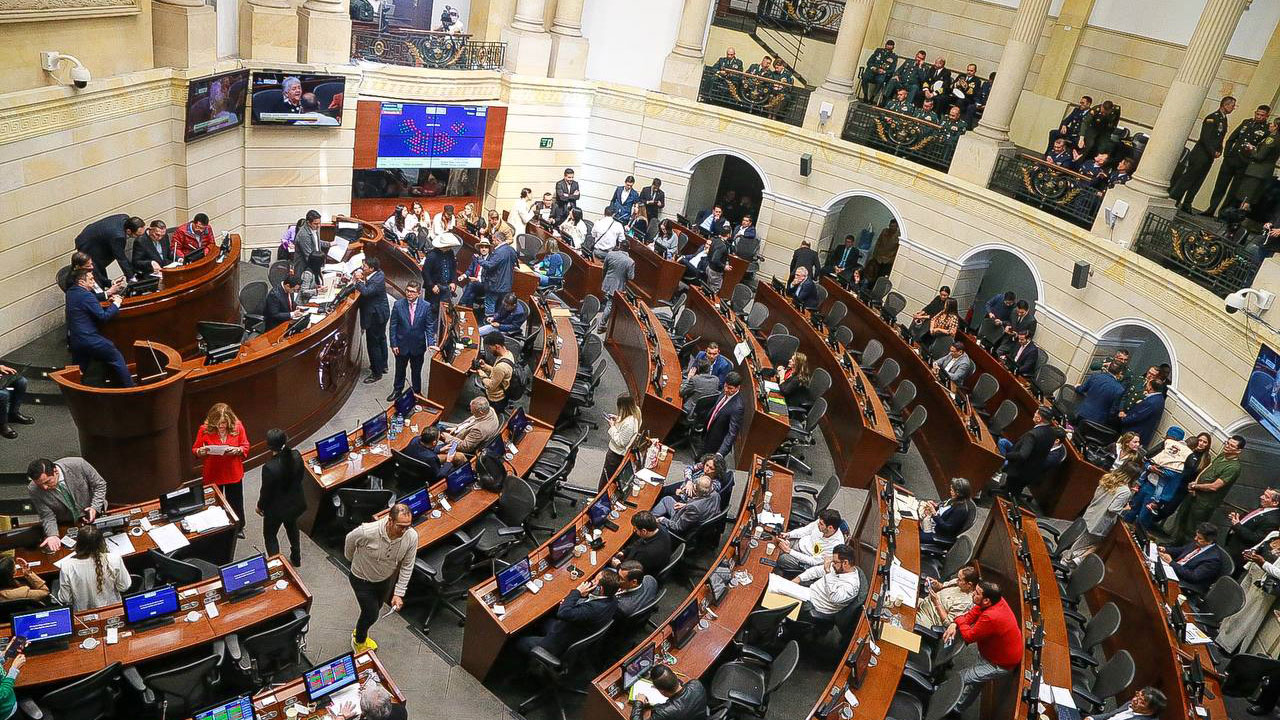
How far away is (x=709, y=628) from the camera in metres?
7.95

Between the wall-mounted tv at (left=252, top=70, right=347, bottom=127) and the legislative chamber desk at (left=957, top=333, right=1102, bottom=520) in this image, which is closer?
the legislative chamber desk at (left=957, top=333, right=1102, bottom=520)

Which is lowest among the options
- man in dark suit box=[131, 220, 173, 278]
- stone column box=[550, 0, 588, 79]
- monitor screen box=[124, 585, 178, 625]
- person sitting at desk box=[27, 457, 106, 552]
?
monitor screen box=[124, 585, 178, 625]

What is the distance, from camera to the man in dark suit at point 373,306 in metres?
11.8

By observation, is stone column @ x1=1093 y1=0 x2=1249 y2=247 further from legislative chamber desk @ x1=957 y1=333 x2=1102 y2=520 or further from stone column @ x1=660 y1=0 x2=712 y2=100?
stone column @ x1=660 y1=0 x2=712 y2=100

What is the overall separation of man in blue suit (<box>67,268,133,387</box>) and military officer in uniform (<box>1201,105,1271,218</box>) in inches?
568

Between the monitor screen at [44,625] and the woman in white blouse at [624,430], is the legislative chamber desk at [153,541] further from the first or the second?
the woman in white blouse at [624,430]

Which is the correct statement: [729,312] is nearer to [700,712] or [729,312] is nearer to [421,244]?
[421,244]

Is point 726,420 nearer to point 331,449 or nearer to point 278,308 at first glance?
point 331,449

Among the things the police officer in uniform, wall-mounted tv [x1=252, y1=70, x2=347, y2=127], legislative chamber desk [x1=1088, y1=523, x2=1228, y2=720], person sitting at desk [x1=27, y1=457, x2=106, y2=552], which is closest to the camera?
person sitting at desk [x1=27, y1=457, x2=106, y2=552]

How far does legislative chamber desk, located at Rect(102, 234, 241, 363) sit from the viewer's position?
1064 centimetres

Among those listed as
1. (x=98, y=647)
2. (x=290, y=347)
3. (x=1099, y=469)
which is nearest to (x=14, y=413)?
(x=290, y=347)

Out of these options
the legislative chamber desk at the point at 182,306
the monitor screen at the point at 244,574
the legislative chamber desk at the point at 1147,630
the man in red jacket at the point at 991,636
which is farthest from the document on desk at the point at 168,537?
the legislative chamber desk at the point at 1147,630

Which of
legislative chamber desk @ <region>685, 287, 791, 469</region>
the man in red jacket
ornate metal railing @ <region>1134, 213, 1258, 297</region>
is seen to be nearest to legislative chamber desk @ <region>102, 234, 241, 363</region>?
legislative chamber desk @ <region>685, 287, 791, 469</region>

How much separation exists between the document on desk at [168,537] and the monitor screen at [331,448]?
1.59m
